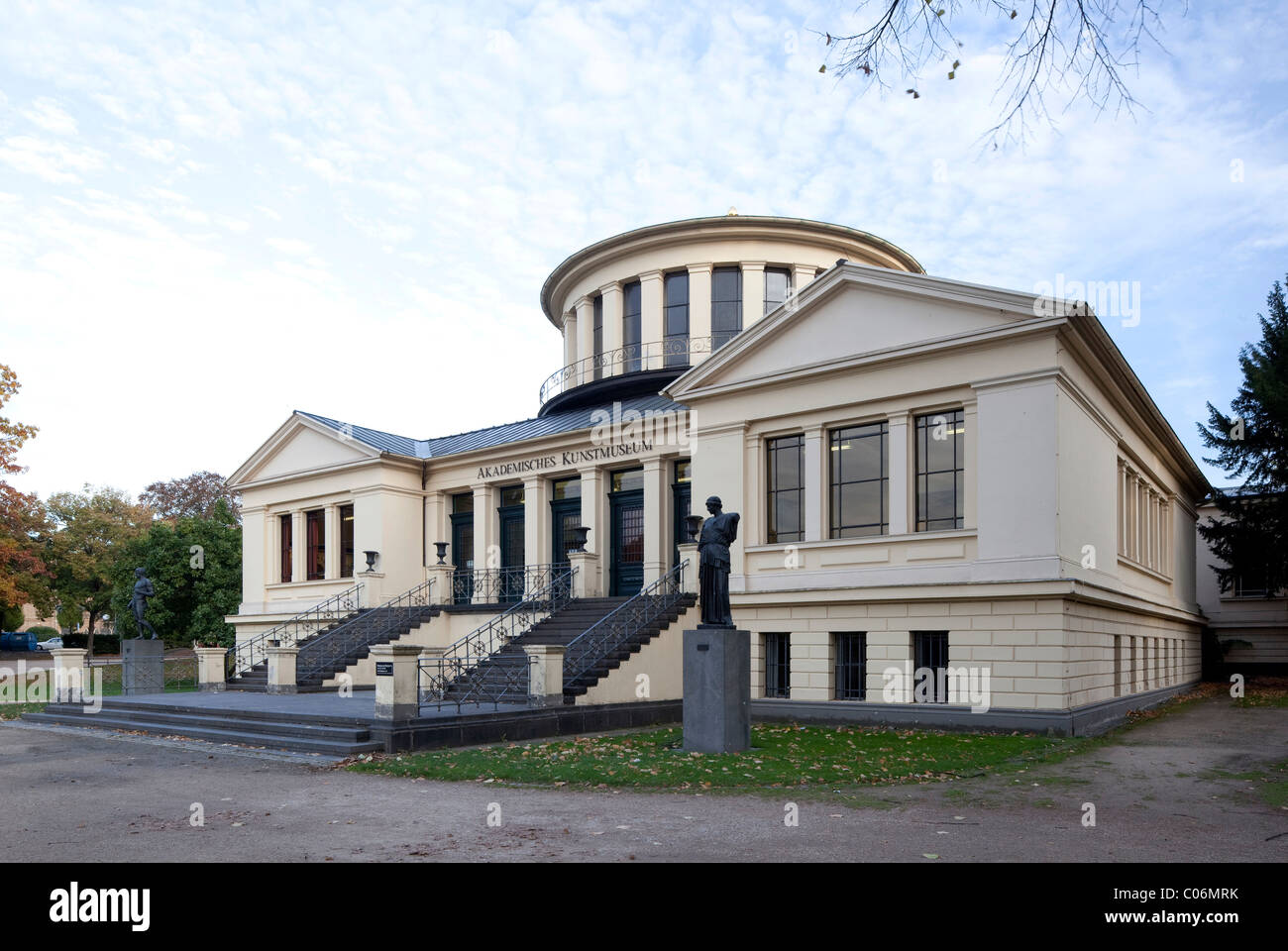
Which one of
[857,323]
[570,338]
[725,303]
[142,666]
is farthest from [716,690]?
[570,338]

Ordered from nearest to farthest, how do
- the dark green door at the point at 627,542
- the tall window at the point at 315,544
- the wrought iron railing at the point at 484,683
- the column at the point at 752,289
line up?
the wrought iron railing at the point at 484,683, the dark green door at the point at 627,542, the column at the point at 752,289, the tall window at the point at 315,544

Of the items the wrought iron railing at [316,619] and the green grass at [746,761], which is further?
the wrought iron railing at [316,619]

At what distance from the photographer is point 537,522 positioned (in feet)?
86.8

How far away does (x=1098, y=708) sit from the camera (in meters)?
17.7

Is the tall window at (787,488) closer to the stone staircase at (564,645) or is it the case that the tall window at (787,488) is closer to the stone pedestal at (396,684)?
the stone staircase at (564,645)

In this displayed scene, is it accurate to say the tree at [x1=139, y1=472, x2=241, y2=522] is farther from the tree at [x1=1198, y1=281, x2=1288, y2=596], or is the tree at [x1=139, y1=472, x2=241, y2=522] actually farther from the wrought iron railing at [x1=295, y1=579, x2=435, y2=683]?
the tree at [x1=1198, y1=281, x2=1288, y2=596]

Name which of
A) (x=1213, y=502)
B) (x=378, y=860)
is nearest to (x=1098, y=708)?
(x=378, y=860)

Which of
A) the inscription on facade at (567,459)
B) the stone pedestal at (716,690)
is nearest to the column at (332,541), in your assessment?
the inscription on facade at (567,459)

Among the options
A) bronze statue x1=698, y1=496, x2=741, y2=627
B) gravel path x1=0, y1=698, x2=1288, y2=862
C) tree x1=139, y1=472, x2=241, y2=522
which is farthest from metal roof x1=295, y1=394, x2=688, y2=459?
tree x1=139, y1=472, x2=241, y2=522

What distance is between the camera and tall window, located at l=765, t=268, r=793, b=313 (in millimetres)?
28406

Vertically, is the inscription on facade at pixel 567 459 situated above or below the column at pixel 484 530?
above

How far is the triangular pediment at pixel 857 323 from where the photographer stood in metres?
17.4

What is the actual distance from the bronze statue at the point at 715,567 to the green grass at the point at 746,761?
6.33 feet

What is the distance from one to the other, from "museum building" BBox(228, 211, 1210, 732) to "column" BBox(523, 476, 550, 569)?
0.19ft
